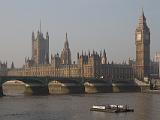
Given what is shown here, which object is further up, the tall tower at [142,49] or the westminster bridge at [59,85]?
the tall tower at [142,49]

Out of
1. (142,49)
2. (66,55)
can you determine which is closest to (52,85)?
(142,49)

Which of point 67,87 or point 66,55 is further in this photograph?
point 66,55

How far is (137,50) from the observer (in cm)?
15838

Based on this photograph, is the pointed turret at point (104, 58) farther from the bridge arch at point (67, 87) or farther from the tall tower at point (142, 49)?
the bridge arch at point (67, 87)

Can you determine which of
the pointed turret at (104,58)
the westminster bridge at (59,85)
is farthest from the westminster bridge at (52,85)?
the pointed turret at (104,58)

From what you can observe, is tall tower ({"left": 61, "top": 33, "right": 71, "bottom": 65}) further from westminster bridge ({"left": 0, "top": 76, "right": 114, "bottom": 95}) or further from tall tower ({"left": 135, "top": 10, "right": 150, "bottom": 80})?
westminster bridge ({"left": 0, "top": 76, "right": 114, "bottom": 95})

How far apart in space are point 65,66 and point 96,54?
753 inches

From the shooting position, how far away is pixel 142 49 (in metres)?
156

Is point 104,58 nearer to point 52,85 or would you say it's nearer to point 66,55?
point 66,55

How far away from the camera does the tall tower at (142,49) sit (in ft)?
512

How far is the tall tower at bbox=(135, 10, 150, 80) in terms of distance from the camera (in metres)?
156

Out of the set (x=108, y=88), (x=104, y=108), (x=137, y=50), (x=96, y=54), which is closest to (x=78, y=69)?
(x=96, y=54)

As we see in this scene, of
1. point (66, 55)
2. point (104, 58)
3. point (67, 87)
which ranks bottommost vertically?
point (67, 87)

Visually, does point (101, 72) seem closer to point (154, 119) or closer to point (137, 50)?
point (137, 50)
